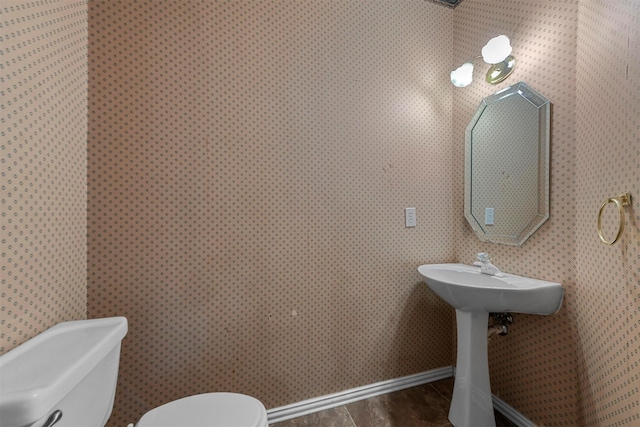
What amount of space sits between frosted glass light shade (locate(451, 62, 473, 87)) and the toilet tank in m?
2.08

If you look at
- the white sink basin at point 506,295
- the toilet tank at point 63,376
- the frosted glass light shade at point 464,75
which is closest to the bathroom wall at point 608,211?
the white sink basin at point 506,295

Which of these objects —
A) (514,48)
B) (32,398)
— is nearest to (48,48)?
(32,398)

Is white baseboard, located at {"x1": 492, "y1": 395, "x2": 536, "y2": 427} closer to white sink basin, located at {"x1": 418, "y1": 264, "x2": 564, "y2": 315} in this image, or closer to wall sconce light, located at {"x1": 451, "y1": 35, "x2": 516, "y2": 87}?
white sink basin, located at {"x1": 418, "y1": 264, "x2": 564, "y2": 315}

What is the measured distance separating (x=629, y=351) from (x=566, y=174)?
74 centimetres

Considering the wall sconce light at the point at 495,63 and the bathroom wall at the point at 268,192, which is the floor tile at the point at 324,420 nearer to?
the bathroom wall at the point at 268,192

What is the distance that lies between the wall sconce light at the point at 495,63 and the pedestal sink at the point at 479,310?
1.13 m

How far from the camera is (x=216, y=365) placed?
4.56 feet

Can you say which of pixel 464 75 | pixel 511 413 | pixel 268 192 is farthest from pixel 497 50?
pixel 511 413

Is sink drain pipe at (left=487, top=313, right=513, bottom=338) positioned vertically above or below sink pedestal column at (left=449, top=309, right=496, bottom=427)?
above

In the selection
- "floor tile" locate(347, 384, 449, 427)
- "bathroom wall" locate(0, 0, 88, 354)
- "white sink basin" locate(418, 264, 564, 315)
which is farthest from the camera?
"floor tile" locate(347, 384, 449, 427)

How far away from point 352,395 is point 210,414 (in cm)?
100

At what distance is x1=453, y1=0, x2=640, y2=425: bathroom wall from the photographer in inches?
39.3

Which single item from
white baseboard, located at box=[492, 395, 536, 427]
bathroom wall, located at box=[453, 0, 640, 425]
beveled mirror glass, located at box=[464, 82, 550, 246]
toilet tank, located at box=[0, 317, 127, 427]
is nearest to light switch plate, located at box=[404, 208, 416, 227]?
beveled mirror glass, located at box=[464, 82, 550, 246]

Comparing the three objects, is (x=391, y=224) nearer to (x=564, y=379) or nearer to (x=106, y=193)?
(x=564, y=379)
